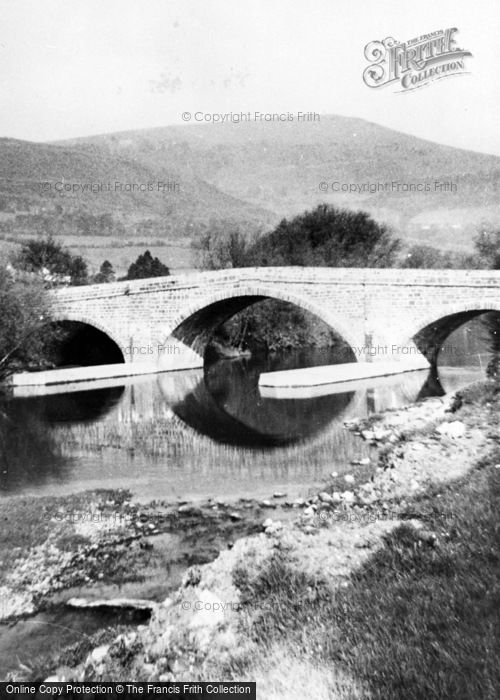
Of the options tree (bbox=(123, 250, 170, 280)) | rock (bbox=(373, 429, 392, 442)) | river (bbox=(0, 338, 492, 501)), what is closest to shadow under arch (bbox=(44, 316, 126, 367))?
river (bbox=(0, 338, 492, 501))

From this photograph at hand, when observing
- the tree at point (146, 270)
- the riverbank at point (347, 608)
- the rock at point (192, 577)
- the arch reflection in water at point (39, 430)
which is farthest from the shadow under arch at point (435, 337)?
the tree at point (146, 270)

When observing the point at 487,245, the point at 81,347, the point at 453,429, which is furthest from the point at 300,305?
the point at 487,245

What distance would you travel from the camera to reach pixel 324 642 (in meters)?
3.42

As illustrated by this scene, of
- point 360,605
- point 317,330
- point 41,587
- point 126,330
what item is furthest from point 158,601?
point 317,330

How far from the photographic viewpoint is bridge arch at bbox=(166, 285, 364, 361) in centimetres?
2005

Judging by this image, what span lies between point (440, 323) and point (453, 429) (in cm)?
1093

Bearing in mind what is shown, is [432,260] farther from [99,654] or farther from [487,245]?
[99,654]

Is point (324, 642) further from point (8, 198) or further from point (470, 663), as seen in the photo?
point (8, 198)

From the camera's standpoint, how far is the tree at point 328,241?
117 feet

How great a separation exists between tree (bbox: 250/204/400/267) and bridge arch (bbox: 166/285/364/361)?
1100 cm

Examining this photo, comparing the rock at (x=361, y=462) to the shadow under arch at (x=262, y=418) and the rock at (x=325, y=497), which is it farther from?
the shadow under arch at (x=262, y=418)

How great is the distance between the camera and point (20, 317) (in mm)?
20375

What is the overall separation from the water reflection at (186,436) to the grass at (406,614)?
3818mm

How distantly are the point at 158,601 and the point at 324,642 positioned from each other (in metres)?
2.27
